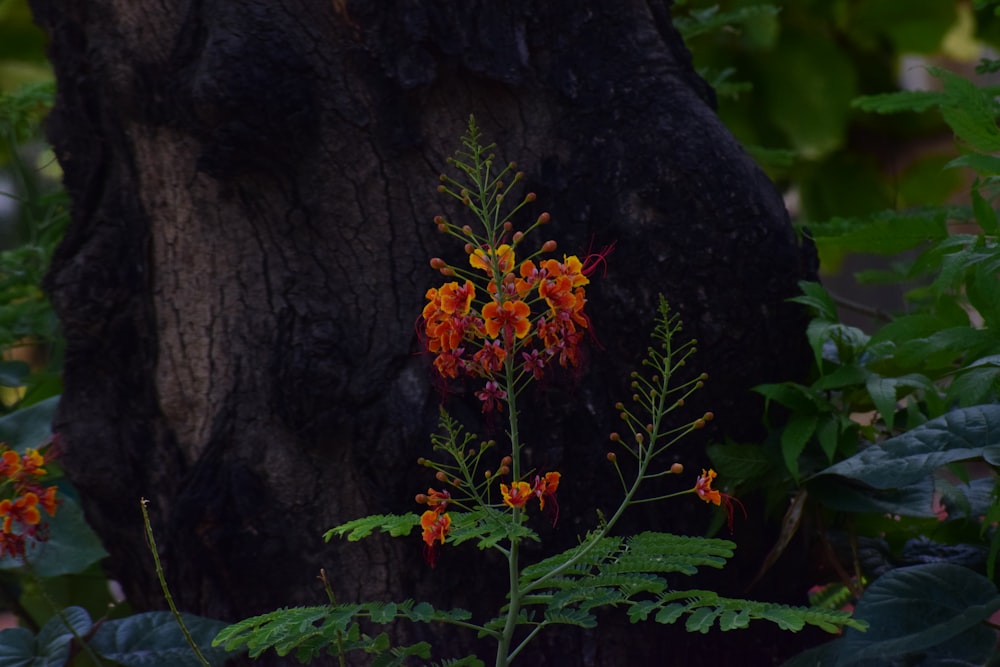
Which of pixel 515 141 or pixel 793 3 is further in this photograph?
pixel 793 3

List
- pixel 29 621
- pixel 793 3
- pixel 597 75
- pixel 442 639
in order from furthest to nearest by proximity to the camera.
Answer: pixel 793 3
pixel 29 621
pixel 597 75
pixel 442 639

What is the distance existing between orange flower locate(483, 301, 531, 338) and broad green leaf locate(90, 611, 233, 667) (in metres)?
0.61

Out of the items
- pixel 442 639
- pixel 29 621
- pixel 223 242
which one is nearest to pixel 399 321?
pixel 223 242

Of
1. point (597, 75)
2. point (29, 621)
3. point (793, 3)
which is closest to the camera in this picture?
point (597, 75)

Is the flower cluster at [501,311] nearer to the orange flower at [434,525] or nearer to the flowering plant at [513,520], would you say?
the flowering plant at [513,520]

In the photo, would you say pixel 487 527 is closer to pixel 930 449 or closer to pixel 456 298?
pixel 456 298

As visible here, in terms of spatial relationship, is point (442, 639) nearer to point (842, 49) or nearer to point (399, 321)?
point (399, 321)

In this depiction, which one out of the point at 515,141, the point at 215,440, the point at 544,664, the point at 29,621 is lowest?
the point at 544,664

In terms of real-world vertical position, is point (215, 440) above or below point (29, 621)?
above

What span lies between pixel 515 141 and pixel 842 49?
122 inches

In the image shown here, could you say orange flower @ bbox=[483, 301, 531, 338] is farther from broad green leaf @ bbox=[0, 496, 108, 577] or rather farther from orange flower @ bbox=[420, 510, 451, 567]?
broad green leaf @ bbox=[0, 496, 108, 577]

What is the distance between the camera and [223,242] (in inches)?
55.6

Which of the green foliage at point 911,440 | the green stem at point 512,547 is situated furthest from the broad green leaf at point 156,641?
the green foliage at point 911,440

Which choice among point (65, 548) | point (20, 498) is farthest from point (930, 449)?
point (65, 548)
